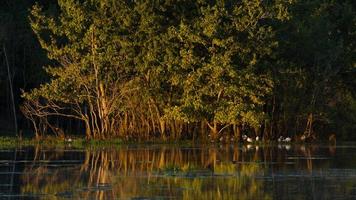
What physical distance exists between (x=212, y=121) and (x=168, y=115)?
11.1 feet

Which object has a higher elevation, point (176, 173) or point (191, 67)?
point (191, 67)

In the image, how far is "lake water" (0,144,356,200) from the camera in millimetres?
22006

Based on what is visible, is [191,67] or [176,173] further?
[191,67]

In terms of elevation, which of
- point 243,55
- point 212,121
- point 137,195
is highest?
point 243,55

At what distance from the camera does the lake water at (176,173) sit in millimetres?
22006

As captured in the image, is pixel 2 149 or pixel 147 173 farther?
pixel 2 149

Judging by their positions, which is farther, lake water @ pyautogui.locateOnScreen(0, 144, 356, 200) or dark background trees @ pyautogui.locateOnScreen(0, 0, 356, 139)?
dark background trees @ pyautogui.locateOnScreen(0, 0, 356, 139)

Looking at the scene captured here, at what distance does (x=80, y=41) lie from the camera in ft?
158

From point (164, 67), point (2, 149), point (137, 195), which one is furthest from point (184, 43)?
point (137, 195)

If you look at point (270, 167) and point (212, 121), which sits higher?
point (212, 121)

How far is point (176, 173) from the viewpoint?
27531 mm

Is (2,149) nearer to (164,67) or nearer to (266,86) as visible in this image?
(164,67)

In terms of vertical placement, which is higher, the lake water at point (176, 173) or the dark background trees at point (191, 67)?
the dark background trees at point (191, 67)

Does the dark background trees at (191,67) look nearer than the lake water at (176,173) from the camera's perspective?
No
